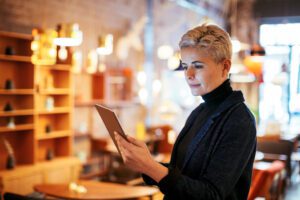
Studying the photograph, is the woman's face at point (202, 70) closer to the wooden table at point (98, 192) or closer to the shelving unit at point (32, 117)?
the wooden table at point (98, 192)

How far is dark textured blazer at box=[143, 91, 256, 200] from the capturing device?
1.46 m

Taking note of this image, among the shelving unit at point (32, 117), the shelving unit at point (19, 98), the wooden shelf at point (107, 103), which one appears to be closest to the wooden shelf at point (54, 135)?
the shelving unit at point (32, 117)

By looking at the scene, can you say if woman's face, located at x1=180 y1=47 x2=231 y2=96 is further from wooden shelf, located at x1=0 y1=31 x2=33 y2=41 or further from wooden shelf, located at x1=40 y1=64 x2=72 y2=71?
wooden shelf, located at x1=40 y1=64 x2=72 y2=71

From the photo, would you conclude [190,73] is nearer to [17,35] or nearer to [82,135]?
[17,35]

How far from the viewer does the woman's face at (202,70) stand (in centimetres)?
161

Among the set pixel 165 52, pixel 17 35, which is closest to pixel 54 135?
pixel 17 35

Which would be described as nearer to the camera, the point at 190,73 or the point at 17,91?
the point at 190,73

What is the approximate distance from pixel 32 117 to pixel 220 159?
15.5 feet

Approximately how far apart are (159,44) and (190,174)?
27.4ft

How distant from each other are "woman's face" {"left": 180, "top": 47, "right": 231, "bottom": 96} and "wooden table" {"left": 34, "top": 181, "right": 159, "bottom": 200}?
2937mm

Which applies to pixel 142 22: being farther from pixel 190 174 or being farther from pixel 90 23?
pixel 190 174

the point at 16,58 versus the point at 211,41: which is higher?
the point at 16,58

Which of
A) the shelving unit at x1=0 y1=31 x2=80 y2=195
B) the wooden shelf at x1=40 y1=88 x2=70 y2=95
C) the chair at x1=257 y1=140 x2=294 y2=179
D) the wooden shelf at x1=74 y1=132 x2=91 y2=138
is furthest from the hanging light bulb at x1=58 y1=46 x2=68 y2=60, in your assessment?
the chair at x1=257 y1=140 x2=294 y2=179

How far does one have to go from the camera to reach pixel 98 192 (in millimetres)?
4547
